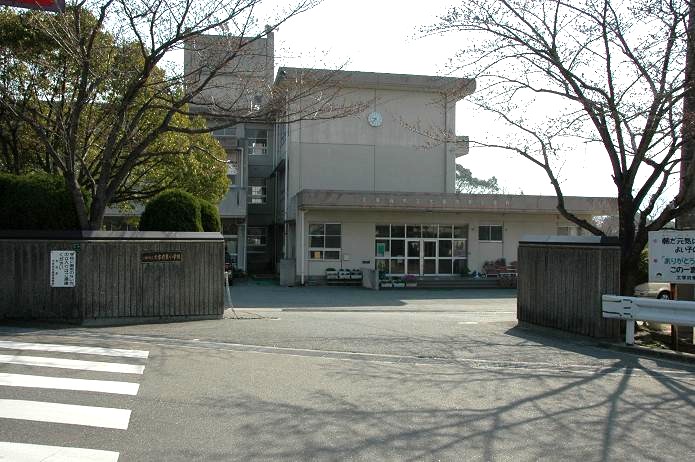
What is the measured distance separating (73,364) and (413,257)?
24859 millimetres

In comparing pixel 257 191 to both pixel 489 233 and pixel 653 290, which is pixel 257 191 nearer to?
pixel 489 233

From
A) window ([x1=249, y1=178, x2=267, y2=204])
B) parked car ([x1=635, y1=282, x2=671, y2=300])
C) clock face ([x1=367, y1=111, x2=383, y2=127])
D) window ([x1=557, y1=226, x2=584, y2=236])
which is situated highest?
clock face ([x1=367, y1=111, x2=383, y2=127])

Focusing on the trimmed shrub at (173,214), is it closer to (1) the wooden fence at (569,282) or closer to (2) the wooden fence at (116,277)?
(2) the wooden fence at (116,277)

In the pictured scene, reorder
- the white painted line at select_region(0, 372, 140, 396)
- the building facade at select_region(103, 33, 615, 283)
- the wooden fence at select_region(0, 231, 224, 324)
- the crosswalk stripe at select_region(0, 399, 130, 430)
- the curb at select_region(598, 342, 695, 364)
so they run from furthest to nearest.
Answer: the building facade at select_region(103, 33, 615, 283) → the wooden fence at select_region(0, 231, 224, 324) → the curb at select_region(598, 342, 695, 364) → the white painted line at select_region(0, 372, 140, 396) → the crosswalk stripe at select_region(0, 399, 130, 430)

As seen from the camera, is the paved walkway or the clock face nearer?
the paved walkway

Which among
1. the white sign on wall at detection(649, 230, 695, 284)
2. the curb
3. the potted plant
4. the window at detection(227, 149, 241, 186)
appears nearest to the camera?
the curb

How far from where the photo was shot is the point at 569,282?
37.6 ft

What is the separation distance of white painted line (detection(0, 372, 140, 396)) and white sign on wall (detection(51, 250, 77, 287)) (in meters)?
5.14

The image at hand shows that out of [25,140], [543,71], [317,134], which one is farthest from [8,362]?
[317,134]

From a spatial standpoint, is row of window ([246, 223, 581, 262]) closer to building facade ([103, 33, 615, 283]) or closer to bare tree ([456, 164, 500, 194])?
building facade ([103, 33, 615, 283])

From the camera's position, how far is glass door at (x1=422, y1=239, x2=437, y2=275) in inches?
1255

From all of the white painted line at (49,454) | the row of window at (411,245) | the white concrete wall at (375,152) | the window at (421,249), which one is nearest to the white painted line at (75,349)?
the white painted line at (49,454)

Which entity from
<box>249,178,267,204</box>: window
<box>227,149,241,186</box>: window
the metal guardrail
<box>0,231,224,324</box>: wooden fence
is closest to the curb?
the metal guardrail

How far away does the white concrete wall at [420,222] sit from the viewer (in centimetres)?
3083
